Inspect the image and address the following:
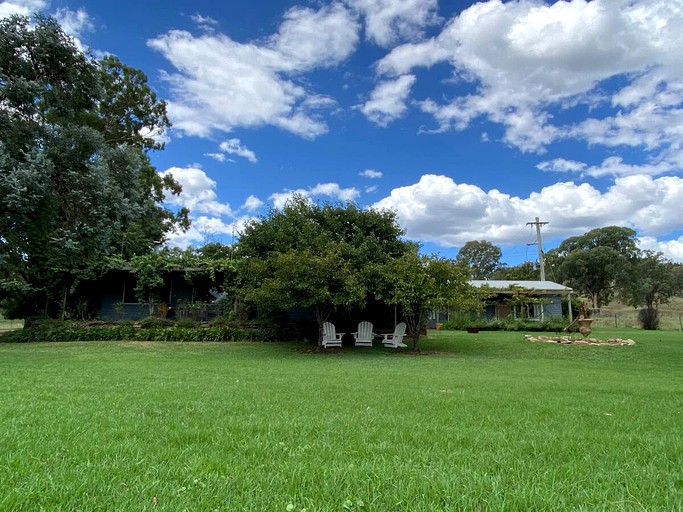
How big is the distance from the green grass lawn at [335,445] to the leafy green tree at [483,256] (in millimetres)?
54416

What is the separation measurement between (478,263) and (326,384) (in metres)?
56.8

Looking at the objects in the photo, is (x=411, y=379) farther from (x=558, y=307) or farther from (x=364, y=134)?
(x=558, y=307)

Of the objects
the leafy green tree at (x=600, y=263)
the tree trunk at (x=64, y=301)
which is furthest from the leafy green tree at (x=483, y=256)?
the tree trunk at (x=64, y=301)

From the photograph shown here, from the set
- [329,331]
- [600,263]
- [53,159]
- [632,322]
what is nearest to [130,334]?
[53,159]

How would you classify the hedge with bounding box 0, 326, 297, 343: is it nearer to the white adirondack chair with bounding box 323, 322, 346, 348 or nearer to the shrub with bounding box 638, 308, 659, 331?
the white adirondack chair with bounding box 323, 322, 346, 348

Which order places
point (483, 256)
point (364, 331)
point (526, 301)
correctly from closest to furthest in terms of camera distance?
Result: point (364, 331) < point (526, 301) < point (483, 256)

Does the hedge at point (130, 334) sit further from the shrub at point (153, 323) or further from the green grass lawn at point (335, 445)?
the green grass lawn at point (335, 445)

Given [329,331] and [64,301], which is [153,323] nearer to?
[64,301]

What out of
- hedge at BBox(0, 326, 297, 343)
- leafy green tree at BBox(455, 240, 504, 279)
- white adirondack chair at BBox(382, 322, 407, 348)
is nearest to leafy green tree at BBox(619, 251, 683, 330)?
leafy green tree at BBox(455, 240, 504, 279)

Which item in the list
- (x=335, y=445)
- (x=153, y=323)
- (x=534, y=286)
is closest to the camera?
(x=335, y=445)

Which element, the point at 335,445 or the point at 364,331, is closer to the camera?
the point at 335,445

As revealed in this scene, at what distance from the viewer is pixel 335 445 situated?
3350 mm

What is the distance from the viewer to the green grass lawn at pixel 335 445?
7.86 ft

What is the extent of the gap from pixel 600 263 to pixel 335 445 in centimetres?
5174
